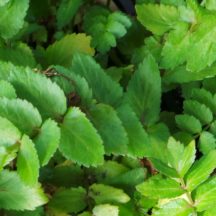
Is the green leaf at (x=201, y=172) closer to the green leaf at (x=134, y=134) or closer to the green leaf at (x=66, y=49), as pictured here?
the green leaf at (x=134, y=134)

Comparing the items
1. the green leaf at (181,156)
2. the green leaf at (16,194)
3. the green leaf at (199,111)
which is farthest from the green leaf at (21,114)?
the green leaf at (199,111)

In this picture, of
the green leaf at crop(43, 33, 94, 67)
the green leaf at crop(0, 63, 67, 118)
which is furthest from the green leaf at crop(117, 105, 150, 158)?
the green leaf at crop(43, 33, 94, 67)

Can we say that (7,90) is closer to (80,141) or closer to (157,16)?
(80,141)

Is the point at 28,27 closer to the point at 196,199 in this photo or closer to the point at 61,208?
the point at 61,208

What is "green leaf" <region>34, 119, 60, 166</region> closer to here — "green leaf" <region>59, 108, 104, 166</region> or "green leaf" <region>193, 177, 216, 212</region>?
"green leaf" <region>59, 108, 104, 166</region>

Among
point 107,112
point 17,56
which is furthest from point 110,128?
point 17,56

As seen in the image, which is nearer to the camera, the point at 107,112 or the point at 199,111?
the point at 107,112
